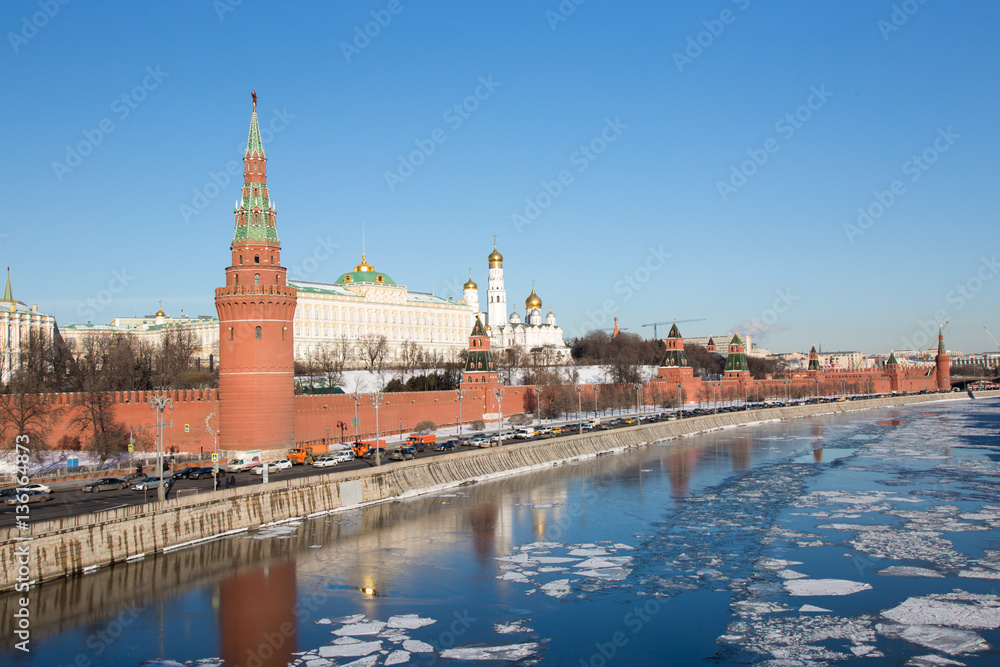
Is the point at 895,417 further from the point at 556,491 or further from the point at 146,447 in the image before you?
the point at 146,447

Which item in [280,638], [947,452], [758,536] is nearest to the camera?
[280,638]

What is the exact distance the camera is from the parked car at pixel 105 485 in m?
33.2

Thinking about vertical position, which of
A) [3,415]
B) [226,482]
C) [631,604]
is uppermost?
[3,415]

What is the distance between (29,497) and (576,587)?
65.2 feet

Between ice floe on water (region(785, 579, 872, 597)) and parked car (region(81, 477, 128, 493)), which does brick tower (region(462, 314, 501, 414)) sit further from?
ice floe on water (region(785, 579, 872, 597))

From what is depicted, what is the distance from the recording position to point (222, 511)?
29.9 meters

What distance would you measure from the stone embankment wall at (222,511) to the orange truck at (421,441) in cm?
519

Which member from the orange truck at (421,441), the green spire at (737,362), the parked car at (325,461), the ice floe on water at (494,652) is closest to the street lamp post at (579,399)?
the orange truck at (421,441)

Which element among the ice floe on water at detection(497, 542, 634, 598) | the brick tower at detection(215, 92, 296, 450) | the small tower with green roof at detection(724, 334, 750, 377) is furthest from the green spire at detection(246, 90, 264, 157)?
the small tower with green roof at detection(724, 334, 750, 377)

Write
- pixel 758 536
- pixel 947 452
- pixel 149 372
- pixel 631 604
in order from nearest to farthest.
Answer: pixel 631 604 → pixel 758 536 → pixel 947 452 → pixel 149 372

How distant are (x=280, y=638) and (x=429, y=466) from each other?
2166 cm

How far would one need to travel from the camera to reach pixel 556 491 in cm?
4022

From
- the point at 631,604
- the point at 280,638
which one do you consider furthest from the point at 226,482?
the point at 631,604

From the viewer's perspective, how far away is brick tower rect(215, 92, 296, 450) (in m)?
41.9
